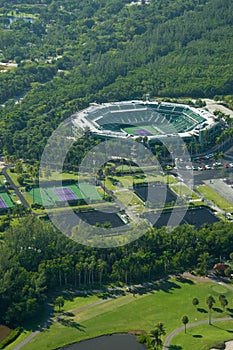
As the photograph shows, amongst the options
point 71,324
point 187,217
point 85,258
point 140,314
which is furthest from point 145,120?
point 71,324

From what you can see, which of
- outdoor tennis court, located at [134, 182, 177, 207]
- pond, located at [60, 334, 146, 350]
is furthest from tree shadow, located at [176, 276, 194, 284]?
outdoor tennis court, located at [134, 182, 177, 207]

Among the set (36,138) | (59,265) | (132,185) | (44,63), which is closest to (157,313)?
(59,265)

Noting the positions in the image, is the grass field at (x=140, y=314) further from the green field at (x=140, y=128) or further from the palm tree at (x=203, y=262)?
the green field at (x=140, y=128)

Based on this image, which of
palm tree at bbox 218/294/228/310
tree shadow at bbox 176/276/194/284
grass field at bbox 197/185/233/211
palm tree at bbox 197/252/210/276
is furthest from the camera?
grass field at bbox 197/185/233/211

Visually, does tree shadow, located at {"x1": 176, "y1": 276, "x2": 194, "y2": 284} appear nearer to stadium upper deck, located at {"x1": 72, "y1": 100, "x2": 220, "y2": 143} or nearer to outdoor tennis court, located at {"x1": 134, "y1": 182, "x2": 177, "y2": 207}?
outdoor tennis court, located at {"x1": 134, "y1": 182, "x2": 177, "y2": 207}

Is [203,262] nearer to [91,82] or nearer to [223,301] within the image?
[223,301]

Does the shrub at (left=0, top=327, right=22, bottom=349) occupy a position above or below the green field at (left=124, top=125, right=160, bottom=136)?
below

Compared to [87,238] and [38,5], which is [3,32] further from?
[87,238]
